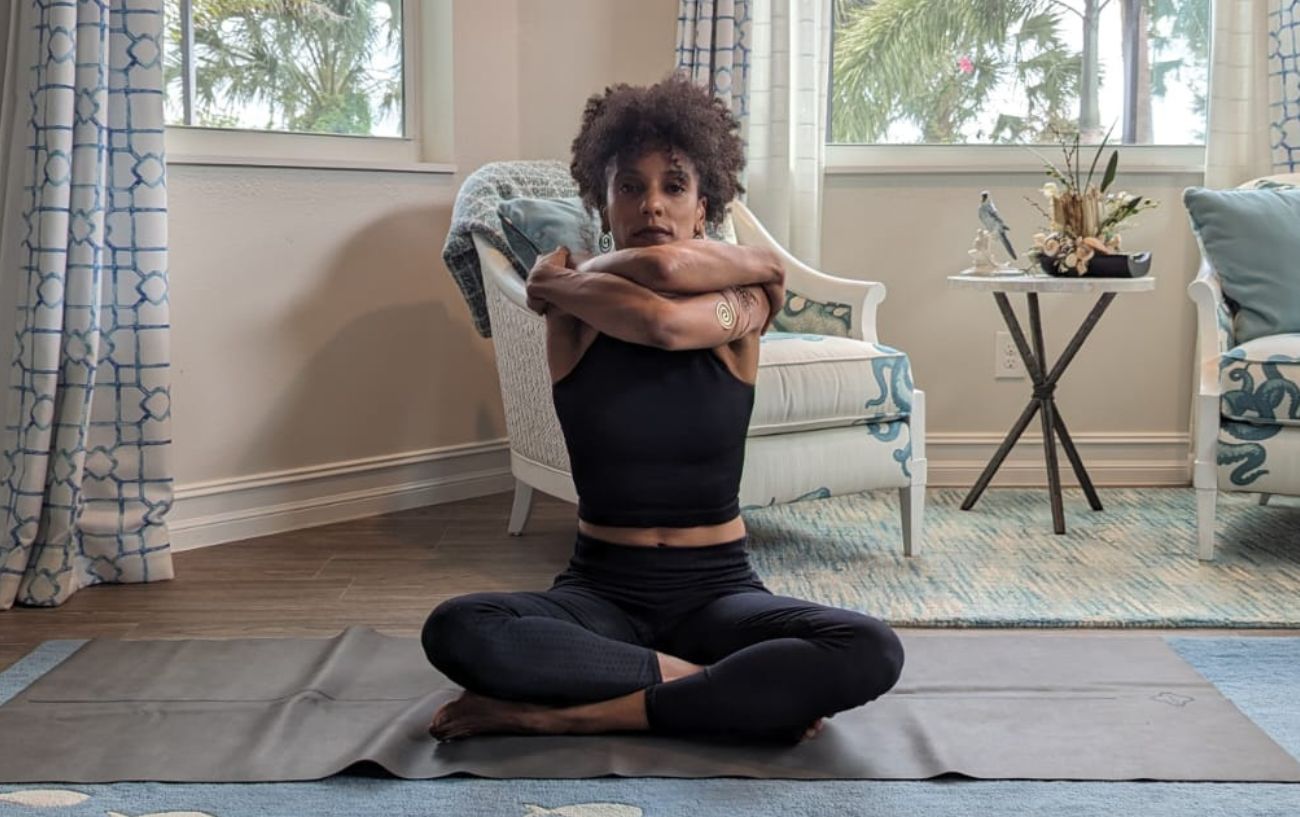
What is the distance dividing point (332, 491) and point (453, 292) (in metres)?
0.64

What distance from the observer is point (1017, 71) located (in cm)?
390

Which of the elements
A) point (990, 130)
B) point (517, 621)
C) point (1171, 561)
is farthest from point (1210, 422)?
point (517, 621)

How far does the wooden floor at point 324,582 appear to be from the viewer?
2.43 m

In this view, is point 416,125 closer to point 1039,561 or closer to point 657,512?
point 1039,561

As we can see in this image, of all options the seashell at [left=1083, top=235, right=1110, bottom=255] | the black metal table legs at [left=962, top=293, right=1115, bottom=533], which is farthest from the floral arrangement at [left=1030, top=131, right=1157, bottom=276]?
the black metal table legs at [left=962, top=293, right=1115, bottom=533]

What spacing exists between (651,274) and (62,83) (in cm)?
135

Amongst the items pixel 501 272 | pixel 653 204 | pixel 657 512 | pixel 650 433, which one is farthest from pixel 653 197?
pixel 501 272

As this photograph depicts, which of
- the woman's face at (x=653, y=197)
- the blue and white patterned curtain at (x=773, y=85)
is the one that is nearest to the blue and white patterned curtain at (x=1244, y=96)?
the blue and white patterned curtain at (x=773, y=85)

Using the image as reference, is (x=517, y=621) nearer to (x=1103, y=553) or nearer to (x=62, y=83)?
(x=62, y=83)

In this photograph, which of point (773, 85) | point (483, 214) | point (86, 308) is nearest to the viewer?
point (86, 308)

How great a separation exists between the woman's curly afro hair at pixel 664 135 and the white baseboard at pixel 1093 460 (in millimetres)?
2064

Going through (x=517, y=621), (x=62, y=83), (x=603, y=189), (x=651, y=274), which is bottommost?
(x=517, y=621)

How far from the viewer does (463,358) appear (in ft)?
12.3

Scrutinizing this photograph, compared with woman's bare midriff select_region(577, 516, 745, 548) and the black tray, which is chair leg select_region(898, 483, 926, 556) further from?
woman's bare midriff select_region(577, 516, 745, 548)
